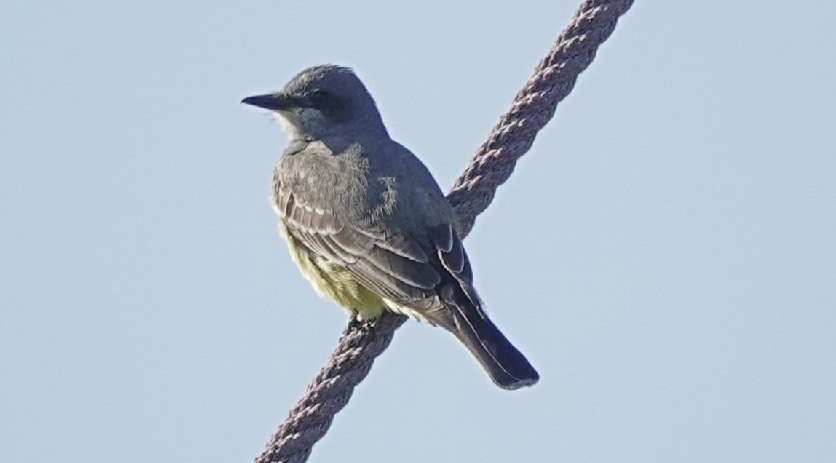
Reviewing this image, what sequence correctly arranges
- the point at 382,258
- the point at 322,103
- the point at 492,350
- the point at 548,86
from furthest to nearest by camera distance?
the point at 322,103, the point at 382,258, the point at 492,350, the point at 548,86

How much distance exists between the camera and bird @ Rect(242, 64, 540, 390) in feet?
23.6

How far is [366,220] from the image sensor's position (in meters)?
7.76

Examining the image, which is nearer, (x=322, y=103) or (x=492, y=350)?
(x=492, y=350)

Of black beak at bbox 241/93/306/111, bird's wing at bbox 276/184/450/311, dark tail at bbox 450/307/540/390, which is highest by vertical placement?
A: black beak at bbox 241/93/306/111

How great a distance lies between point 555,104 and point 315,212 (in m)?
1.83

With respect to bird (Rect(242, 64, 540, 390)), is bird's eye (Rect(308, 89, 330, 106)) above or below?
above

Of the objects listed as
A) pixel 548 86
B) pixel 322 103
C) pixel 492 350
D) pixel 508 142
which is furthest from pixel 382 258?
pixel 322 103

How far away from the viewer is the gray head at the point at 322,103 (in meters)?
8.96

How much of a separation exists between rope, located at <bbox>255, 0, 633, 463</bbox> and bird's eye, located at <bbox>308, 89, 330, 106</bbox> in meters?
2.14

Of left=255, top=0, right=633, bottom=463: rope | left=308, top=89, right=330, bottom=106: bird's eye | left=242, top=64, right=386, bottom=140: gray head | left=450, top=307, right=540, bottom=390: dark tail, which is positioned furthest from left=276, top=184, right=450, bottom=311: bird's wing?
left=308, top=89, right=330, bottom=106: bird's eye

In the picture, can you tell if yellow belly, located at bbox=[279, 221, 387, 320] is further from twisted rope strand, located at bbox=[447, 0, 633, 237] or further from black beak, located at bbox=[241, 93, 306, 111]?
twisted rope strand, located at bbox=[447, 0, 633, 237]

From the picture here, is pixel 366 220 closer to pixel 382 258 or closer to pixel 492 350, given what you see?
pixel 382 258

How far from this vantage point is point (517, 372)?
22.9 ft

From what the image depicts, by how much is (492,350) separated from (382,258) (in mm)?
799
